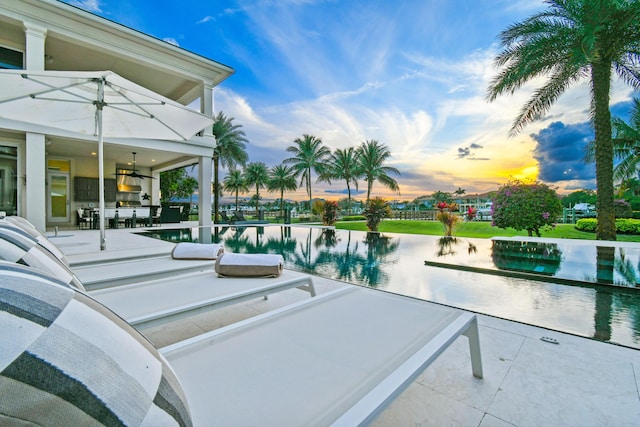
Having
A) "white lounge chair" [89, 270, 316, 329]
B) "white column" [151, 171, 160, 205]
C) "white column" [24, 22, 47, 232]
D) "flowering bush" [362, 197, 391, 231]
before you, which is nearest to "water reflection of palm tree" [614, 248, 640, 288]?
"white lounge chair" [89, 270, 316, 329]

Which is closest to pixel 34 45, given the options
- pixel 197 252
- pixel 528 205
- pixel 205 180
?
pixel 205 180

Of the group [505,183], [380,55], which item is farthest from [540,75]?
[380,55]

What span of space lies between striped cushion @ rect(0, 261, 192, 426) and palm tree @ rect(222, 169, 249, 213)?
38509 mm

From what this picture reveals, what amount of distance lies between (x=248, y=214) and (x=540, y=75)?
25546mm

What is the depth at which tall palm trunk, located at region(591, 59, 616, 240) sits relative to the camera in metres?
8.33

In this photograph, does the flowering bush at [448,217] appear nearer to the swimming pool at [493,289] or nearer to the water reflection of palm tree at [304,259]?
the swimming pool at [493,289]

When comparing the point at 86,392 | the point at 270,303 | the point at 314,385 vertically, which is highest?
the point at 86,392

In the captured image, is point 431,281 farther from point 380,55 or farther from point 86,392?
point 380,55

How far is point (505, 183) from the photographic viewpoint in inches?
375

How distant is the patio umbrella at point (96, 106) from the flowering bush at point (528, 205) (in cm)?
884

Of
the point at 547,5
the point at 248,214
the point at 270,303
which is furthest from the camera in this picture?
the point at 248,214

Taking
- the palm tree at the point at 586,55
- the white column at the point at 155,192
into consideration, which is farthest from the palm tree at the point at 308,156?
the palm tree at the point at 586,55

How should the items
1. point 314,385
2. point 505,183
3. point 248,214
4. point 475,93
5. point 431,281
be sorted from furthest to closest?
point 248,214 < point 475,93 < point 505,183 < point 431,281 < point 314,385

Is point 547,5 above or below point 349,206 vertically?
above
